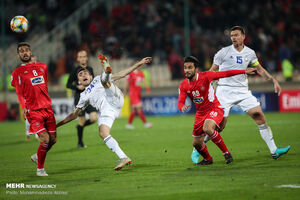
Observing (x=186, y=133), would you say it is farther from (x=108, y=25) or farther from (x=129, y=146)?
(x=108, y=25)

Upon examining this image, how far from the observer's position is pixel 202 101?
8.44 meters

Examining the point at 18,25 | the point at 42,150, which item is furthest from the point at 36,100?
the point at 18,25

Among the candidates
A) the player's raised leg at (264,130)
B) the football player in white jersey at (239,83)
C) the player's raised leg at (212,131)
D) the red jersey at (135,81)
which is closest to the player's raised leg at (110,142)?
the player's raised leg at (212,131)

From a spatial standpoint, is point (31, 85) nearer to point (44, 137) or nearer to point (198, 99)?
point (44, 137)

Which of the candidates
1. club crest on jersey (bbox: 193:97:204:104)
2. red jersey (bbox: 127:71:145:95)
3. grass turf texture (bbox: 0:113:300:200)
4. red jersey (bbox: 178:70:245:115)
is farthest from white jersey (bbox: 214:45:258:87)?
red jersey (bbox: 127:71:145:95)

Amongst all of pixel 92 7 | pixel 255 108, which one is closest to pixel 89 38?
pixel 92 7

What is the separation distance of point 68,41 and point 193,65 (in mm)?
19715

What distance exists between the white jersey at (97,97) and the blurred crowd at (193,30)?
1505 cm

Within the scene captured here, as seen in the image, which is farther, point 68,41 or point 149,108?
point 68,41

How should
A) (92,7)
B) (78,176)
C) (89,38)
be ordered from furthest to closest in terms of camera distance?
(92,7) → (89,38) → (78,176)

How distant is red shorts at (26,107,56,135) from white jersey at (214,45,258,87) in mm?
3346

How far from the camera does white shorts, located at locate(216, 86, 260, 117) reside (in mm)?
9172

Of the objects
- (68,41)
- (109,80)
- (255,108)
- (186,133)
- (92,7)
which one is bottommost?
(186,133)

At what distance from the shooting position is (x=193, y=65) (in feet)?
27.0
